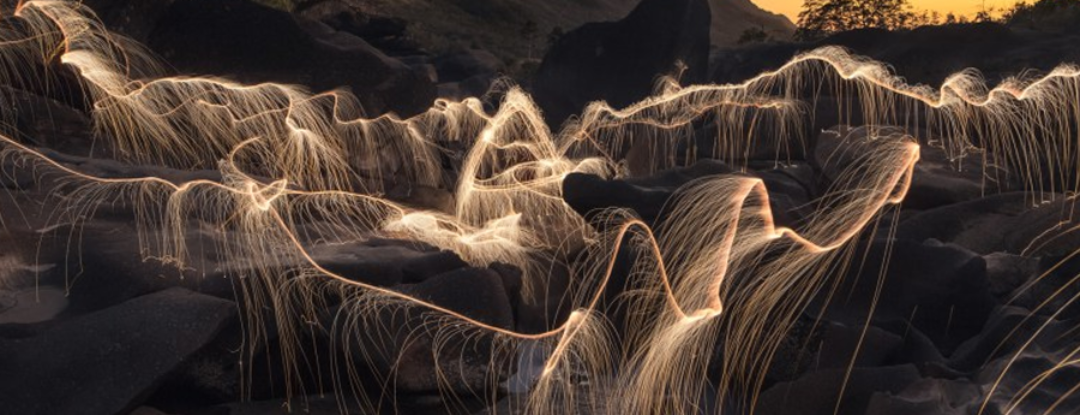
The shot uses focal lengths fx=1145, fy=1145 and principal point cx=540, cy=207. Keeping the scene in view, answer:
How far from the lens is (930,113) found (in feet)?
46.2

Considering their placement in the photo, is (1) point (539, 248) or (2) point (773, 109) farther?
(2) point (773, 109)

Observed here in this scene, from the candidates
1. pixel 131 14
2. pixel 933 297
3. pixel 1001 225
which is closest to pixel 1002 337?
pixel 933 297

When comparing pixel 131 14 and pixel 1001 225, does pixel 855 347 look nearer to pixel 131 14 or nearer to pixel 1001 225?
pixel 1001 225

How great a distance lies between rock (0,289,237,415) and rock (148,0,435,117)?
29.2 feet

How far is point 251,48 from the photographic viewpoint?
1553cm

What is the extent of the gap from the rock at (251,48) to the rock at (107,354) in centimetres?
890

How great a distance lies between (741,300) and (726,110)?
9.05 metres

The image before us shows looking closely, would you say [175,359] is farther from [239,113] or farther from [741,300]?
[239,113]

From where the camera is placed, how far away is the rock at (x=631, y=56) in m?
21.3

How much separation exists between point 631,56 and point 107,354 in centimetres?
1602

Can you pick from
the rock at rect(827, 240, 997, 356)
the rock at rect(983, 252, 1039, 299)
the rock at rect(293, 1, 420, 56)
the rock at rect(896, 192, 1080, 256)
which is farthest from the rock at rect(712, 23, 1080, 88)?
the rock at rect(293, 1, 420, 56)

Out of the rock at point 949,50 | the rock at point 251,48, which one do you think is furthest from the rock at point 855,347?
the rock at point 949,50

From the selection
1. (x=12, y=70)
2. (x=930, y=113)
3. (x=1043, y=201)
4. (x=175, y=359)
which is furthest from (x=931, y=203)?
(x=12, y=70)

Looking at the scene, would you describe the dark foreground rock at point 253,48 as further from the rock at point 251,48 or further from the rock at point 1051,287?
the rock at point 1051,287
